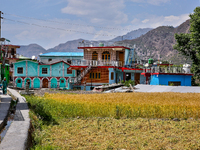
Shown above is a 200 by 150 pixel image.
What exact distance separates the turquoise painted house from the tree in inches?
855

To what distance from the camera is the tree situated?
32.1 m

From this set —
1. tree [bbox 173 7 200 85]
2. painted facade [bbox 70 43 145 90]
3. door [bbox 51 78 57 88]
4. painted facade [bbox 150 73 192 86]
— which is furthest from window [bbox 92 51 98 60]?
tree [bbox 173 7 200 85]

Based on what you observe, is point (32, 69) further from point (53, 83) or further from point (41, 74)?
point (53, 83)

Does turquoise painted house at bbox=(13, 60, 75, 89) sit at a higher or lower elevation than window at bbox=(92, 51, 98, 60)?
lower

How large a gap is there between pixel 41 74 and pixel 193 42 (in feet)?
94.2

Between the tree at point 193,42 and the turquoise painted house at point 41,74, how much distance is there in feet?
71.3

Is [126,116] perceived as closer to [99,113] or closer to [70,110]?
[99,113]

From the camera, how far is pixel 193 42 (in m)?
32.7

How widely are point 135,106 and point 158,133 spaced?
3895 millimetres

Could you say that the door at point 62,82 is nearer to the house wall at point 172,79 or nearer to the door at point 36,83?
the door at point 36,83

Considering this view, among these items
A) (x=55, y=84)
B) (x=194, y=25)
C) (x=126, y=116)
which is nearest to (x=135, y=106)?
(x=126, y=116)

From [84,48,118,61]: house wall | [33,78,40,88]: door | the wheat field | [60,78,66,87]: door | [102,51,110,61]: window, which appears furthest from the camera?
[33,78,40,88]: door

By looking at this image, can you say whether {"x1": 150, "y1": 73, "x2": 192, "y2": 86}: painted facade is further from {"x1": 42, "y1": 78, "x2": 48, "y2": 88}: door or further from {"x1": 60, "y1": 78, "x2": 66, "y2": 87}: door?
{"x1": 42, "y1": 78, "x2": 48, "y2": 88}: door

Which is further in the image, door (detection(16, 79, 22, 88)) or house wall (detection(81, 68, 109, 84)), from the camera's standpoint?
door (detection(16, 79, 22, 88))
